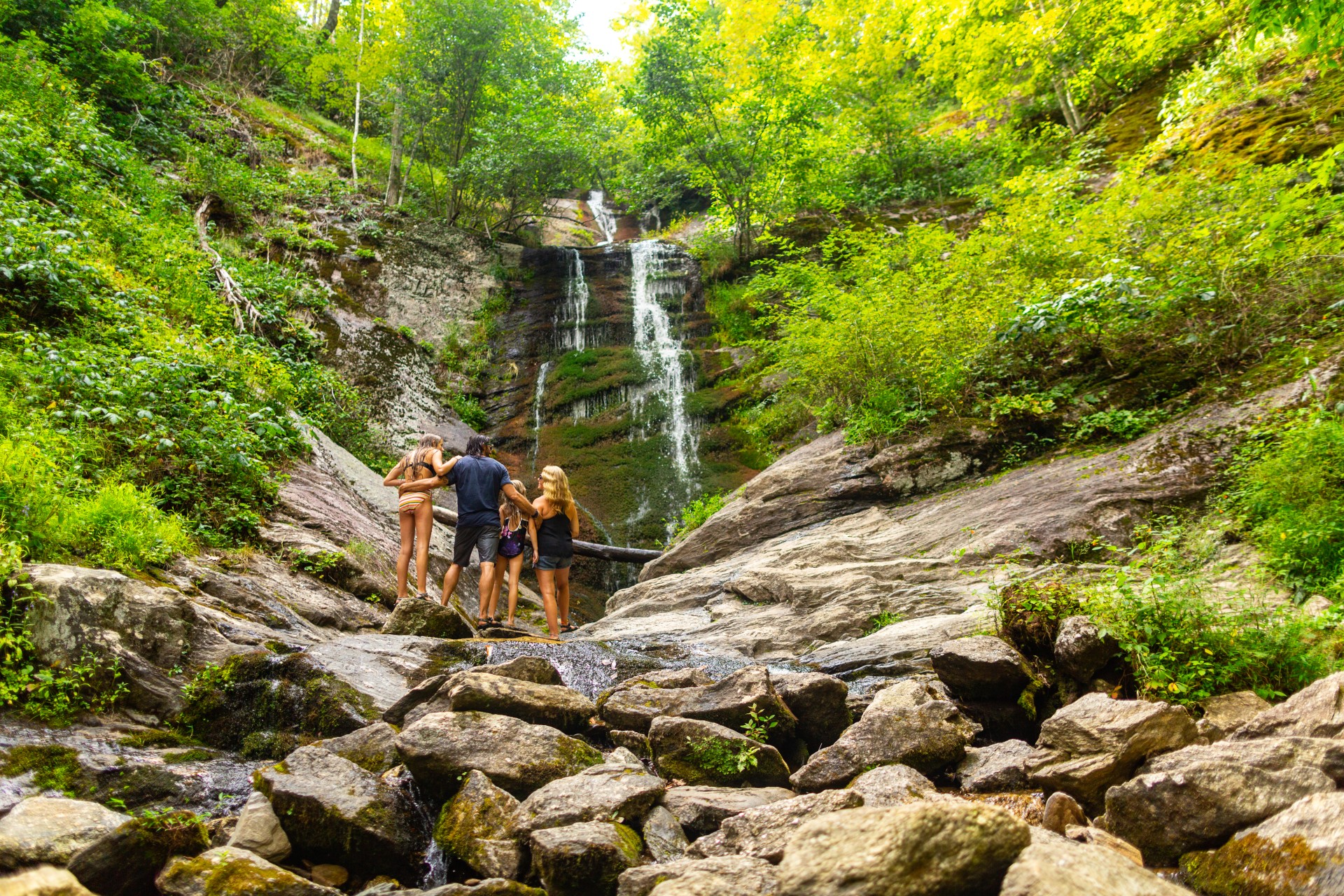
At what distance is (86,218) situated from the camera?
9680 mm

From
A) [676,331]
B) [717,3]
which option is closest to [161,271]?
[676,331]

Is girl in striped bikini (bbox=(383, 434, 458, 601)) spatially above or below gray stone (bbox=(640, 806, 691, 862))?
above

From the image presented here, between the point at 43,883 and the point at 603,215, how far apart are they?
30.4 m

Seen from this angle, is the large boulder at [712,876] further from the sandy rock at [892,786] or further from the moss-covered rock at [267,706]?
the moss-covered rock at [267,706]

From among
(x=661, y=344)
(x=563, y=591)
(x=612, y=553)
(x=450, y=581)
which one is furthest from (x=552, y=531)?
(x=661, y=344)

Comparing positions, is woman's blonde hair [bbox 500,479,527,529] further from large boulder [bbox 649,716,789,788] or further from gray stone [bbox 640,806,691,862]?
gray stone [bbox 640,806,691,862]

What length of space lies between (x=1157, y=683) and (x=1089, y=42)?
16483mm

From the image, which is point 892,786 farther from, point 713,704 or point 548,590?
point 548,590

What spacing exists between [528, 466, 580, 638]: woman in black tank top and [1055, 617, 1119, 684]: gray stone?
546 centimetres

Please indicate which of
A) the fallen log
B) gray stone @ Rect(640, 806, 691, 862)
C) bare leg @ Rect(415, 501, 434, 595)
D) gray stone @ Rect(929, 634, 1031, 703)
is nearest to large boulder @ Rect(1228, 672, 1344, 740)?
gray stone @ Rect(929, 634, 1031, 703)

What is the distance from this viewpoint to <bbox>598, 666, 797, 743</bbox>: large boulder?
4402 millimetres

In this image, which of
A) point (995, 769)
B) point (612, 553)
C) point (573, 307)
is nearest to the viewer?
point (995, 769)

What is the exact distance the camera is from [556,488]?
27.7 feet

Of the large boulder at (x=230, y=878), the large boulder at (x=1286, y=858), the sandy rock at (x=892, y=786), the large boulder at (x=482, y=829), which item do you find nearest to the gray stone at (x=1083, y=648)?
the sandy rock at (x=892, y=786)
